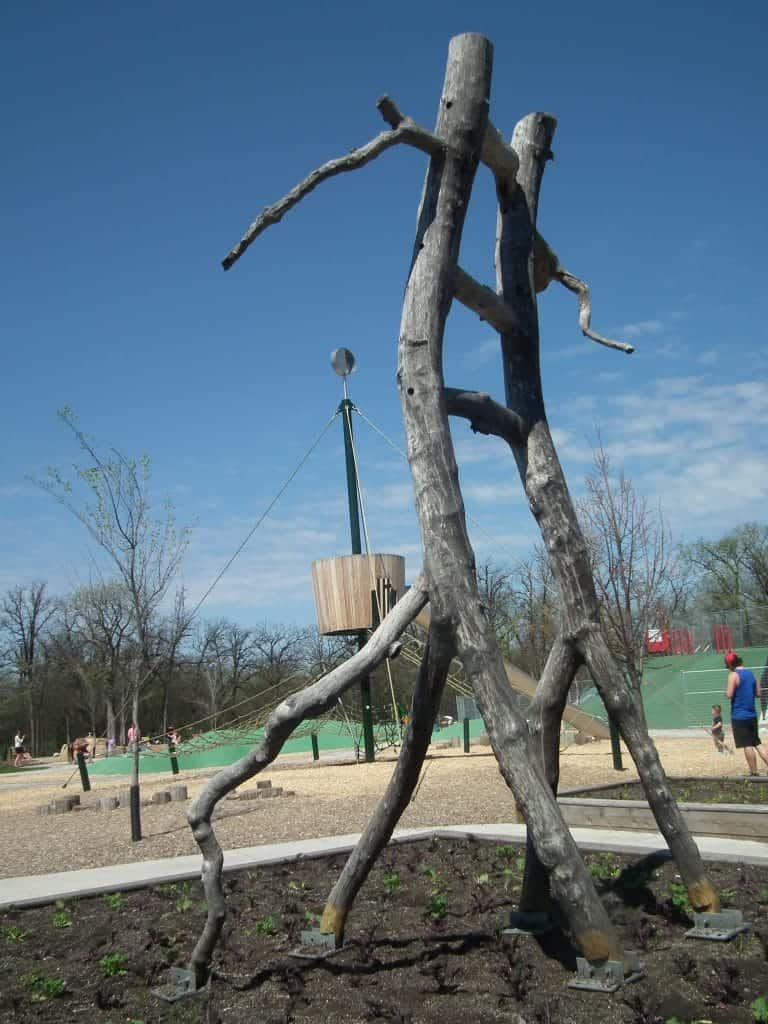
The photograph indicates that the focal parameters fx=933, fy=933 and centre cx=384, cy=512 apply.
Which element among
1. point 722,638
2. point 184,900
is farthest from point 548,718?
point 722,638

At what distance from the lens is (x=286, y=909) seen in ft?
18.4

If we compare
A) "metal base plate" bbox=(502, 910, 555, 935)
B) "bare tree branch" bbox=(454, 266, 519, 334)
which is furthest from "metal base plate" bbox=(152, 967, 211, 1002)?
"bare tree branch" bbox=(454, 266, 519, 334)

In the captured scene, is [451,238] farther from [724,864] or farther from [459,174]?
[724,864]

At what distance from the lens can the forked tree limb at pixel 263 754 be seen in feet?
13.9

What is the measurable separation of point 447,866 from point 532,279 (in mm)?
4043

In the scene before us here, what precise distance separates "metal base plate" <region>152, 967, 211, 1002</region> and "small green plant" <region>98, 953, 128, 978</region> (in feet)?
1.24

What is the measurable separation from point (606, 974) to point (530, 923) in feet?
3.17

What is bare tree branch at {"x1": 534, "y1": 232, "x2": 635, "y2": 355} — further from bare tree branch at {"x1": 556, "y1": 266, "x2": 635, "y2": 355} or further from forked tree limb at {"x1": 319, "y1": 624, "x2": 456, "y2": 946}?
forked tree limb at {"x1": 319, "y1": 624, "x2": 456, "y2": 946}

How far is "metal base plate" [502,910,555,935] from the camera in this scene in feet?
15.5

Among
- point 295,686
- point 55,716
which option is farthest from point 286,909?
point 55,716

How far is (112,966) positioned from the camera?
15.4ft

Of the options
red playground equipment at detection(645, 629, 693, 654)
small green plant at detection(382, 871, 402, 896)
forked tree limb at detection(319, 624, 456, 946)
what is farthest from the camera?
red playground equipment at detection(645, 629, 693, 654)

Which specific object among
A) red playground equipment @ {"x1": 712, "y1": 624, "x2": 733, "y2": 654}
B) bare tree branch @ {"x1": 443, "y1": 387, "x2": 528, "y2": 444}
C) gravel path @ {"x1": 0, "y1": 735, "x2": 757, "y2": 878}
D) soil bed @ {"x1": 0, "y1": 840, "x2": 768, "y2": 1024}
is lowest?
gravel path @ {"x1": 0, "y1": 735, "x2": 757, "y2": 878}

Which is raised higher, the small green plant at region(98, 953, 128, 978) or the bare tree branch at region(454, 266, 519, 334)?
the bare tree branch at region(454, 266, 519, 334)
